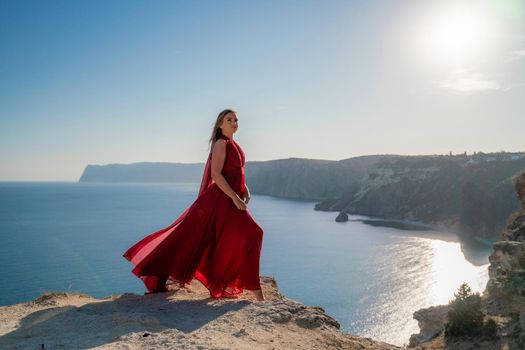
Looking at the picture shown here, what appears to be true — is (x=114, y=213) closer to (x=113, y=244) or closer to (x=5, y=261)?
(x=113, y=244)

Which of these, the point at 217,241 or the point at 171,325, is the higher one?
the point at 217,241

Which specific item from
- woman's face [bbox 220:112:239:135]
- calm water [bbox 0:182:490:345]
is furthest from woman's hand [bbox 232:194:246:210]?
calm water [bbox 0:182:490:345]

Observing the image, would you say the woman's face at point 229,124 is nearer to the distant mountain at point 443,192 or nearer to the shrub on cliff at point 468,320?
the shrub on cliff at point 468,320

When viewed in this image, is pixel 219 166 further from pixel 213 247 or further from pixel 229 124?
pixel 213 247

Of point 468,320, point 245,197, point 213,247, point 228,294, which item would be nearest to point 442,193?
point 468,320

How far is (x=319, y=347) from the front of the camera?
4074 mm

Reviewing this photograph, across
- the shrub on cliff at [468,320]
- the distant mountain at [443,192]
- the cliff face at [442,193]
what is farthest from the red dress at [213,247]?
the distant mountain at [443,192]

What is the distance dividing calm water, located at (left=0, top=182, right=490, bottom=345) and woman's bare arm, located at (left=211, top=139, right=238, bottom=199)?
19721 millimetres

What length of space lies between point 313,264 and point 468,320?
51.0 meters

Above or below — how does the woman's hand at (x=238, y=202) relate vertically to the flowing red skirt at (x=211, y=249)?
above

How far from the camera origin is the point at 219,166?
539cm

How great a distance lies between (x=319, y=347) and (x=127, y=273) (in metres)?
45.1

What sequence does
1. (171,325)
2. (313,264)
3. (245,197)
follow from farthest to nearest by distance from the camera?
(313,264) → (245,197) → (171,325)

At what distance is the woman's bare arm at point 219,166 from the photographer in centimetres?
531
